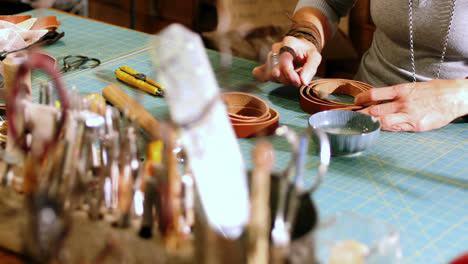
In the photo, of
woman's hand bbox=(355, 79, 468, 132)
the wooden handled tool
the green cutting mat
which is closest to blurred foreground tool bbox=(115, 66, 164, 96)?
the green cutting mat

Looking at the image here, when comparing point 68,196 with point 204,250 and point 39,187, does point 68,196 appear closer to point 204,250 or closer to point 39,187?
point 39,187

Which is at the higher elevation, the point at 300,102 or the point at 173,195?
the point at 173,195

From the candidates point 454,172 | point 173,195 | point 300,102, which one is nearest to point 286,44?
point 300,102

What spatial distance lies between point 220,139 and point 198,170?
0.14 ft

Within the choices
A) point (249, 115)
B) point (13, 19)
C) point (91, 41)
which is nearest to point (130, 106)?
point (249, 115)

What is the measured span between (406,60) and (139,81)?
29.1 inches

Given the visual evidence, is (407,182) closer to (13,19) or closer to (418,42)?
(418,42)

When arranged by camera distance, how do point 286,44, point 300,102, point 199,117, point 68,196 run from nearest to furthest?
point 199,117 → point 68,196 → point 300,102 → point 286,44

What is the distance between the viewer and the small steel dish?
940 millimetres

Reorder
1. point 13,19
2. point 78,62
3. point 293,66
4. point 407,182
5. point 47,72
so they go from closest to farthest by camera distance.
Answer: point 47,72 < point 407,182 < point 293,66 < point 78,62 < point 13,19

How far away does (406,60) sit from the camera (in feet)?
4.46

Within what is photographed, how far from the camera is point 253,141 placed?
3.38ft

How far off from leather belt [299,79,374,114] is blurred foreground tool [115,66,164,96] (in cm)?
36

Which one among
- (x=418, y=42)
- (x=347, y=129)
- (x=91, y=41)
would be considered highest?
(x=418, y=42)
